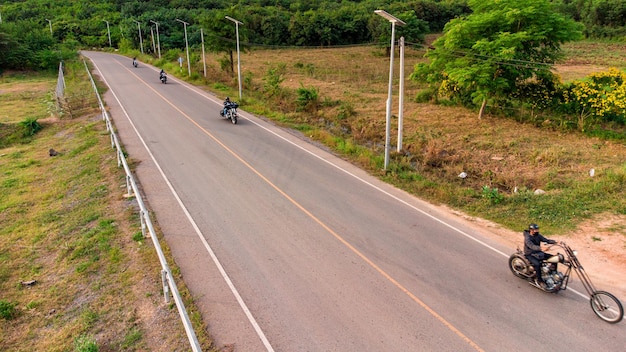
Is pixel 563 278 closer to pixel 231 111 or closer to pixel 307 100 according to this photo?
pixel 231 111

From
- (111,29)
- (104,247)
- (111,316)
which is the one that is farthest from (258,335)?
(111,29)

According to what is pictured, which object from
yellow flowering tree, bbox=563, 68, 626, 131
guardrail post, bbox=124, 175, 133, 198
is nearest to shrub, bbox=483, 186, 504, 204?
yellow flowering tree, bbox=563, 68, 626, 131

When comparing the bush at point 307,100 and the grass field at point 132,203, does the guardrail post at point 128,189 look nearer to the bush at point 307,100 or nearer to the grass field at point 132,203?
the grass field at point 132,203

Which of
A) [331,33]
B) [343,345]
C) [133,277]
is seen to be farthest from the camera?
[331,33]

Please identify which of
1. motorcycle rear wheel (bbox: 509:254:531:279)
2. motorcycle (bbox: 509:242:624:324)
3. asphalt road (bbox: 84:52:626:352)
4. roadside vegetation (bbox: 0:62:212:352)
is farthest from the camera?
motorcycle rear wheel (bbox: 509:254:531:279)

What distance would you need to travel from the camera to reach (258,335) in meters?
8.42

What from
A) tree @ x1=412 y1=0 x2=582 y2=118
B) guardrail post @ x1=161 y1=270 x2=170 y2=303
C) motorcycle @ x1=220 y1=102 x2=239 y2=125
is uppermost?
tree @ x1=412 y1=0 x2=582 y2=118

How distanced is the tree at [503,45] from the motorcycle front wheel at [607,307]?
58.0ft

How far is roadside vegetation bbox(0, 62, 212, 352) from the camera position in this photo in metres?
8.62

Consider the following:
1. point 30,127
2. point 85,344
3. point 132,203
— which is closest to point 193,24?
point 30,127

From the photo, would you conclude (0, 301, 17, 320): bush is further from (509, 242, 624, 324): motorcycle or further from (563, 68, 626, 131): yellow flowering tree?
(563, 68, 626, 131): yellow flowering tree

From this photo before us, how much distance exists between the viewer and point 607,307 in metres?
8.91

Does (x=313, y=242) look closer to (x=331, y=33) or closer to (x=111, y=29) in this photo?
(x=331, y=33)

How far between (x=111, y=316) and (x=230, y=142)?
14.5m
